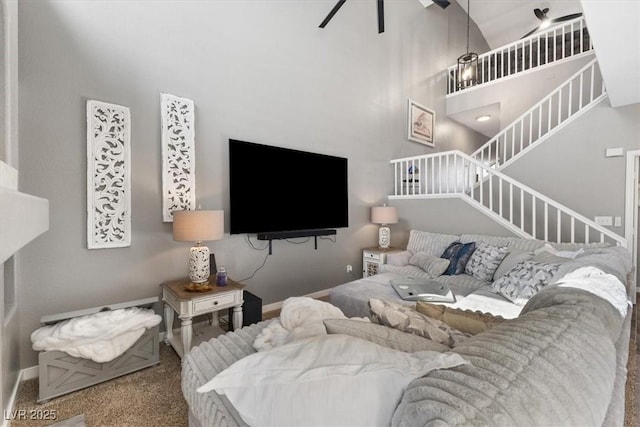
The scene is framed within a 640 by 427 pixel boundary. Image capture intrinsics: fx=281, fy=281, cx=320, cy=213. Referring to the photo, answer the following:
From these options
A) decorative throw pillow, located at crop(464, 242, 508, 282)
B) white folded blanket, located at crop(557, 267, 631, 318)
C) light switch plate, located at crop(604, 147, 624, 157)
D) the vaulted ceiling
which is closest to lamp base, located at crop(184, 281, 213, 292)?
white folded blanket, located at crop(557, 267, 631, 318)

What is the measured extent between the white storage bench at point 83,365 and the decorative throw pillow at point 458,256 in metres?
2.80

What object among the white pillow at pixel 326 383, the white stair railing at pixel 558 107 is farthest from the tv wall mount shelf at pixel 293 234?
the white stair railing at pixel 558 107

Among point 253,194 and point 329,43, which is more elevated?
point 329,43

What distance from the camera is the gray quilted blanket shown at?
1.52 feet

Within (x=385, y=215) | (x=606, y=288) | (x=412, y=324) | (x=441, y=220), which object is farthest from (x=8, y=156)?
(x=441, y=220)

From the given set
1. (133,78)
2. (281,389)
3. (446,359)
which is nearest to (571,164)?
(446,359)

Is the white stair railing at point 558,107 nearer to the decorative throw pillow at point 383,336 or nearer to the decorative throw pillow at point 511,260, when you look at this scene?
the decorative throw pillow at point 511,260

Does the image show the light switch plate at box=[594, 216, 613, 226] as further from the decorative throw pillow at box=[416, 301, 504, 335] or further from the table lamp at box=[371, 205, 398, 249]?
the decorative throw pillow at box=[416, 301, 504, 335]

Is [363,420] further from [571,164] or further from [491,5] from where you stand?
[491,5]

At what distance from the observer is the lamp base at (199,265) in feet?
7.19

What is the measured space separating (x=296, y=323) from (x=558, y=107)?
193 inches

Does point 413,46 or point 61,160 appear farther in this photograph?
point 413,46

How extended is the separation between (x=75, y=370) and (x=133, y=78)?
7.06ft

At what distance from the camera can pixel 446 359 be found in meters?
0.60
